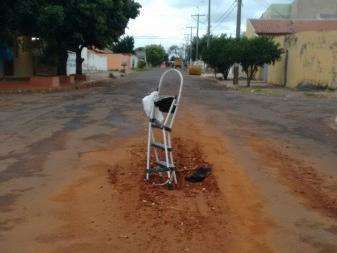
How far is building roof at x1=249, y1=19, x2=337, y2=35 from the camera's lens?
5934cm

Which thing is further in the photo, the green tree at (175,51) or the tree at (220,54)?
the green tree at (175,51)

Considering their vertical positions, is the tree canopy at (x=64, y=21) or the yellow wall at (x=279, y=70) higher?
the tree canopy at (x=64, y=21)

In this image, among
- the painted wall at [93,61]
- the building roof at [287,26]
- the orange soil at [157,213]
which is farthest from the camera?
the painted wall at [93,61]

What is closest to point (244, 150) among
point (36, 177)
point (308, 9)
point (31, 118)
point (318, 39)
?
point (36, 177)

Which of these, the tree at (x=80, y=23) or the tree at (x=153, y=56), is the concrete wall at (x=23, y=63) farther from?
the tree at (x=153, y=56)

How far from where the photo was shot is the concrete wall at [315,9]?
7369 cm

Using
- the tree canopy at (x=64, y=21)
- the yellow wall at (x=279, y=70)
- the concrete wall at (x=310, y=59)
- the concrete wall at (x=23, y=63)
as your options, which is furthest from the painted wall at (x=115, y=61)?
the tree canopy at (x=64, y=21)

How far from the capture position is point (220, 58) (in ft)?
151

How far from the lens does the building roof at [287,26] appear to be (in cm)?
5934

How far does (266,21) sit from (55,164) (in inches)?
2166

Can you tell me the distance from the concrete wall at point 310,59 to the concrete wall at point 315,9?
3451 centimetres

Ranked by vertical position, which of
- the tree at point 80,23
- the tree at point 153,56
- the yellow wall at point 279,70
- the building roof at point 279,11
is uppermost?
the building roof at point 279,11

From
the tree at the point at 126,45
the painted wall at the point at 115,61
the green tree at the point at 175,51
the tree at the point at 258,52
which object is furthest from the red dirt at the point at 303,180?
the green tree at the point at 175,51

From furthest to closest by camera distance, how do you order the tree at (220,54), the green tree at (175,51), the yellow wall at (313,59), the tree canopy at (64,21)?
the green tree at (175,51)
the tree at (220,54)
the yellow wall at (313,59)
the tree canopy at (64,21)
